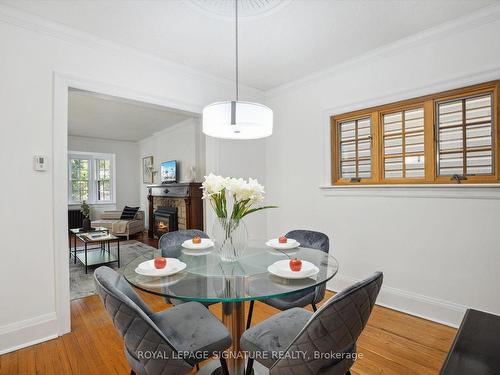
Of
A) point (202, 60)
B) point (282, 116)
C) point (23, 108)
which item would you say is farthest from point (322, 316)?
point (282, 116)

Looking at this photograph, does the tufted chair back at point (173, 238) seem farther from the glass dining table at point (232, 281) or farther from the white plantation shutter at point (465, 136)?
the white plantation shutter at point (465, 136)

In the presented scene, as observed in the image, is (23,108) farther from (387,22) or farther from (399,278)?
(399,278)

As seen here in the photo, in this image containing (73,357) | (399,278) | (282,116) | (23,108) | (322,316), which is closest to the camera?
(322,316)

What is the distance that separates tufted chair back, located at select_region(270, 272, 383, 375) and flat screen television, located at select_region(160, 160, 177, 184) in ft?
17.7

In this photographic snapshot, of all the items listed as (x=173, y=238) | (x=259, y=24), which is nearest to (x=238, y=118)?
(x=259, y=24)

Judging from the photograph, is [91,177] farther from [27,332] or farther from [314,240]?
[314,240]

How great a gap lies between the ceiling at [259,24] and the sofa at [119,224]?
15.1 ft

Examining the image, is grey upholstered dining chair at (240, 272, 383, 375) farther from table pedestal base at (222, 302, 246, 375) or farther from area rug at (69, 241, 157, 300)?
area rug at (69, 241, 157, 300)

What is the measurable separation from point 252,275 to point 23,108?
214 cm

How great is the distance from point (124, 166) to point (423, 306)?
765 centimetres

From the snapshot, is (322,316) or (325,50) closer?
(322,316)

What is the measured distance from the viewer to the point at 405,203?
263 centimetres

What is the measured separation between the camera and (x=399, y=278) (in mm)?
2678

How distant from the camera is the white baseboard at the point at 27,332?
206 cm
